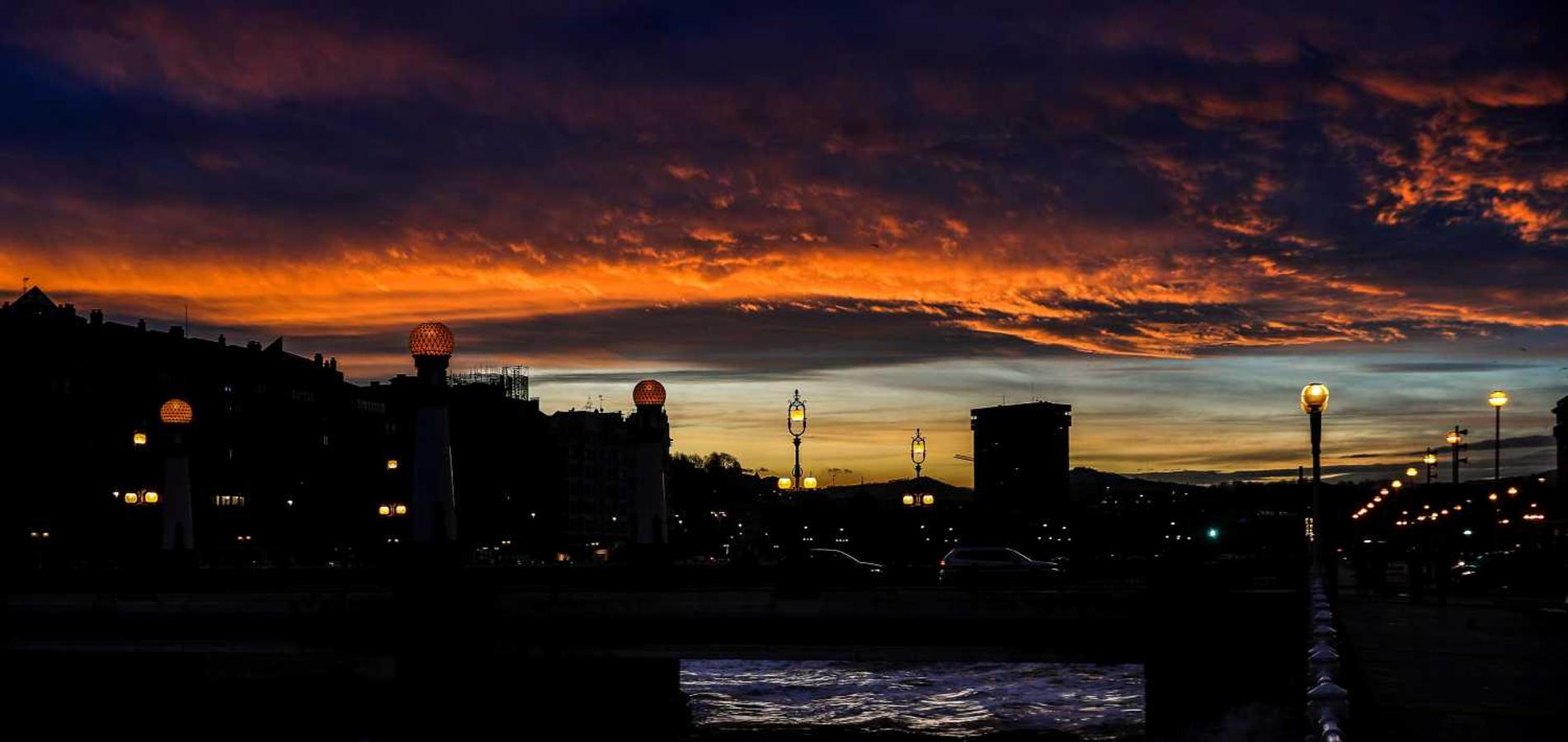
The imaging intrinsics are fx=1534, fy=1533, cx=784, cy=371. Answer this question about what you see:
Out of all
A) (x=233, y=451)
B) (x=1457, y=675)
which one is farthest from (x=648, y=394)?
(x=233, y=451)

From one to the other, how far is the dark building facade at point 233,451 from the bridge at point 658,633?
3747 cm

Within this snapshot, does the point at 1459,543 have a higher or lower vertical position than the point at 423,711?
lower

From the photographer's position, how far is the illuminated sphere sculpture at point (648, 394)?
120 feet

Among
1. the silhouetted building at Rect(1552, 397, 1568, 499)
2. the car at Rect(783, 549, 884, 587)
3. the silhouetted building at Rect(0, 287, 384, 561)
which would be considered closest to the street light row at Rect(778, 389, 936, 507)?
the car at Rect(783, 549, 884, 587)

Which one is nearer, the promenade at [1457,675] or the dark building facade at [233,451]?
the promenade at [1457,675]

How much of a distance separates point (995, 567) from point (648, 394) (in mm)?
22045

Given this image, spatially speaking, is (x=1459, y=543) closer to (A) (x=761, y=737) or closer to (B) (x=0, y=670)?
(A) (x=761, y=737)

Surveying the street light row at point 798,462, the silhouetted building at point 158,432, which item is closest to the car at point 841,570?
the street light row at point 798,462

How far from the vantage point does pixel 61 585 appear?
4819 centimetres

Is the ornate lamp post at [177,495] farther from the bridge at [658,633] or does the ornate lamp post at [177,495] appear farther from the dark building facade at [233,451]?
the dark building facade at [233,451]

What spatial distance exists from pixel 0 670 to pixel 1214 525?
140 ft

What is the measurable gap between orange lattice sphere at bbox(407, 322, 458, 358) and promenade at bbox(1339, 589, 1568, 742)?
16.8 metres

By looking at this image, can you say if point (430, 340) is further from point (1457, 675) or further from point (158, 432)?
point (158, 432)

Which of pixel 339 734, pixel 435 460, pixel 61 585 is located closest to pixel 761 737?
pixel 339 734
